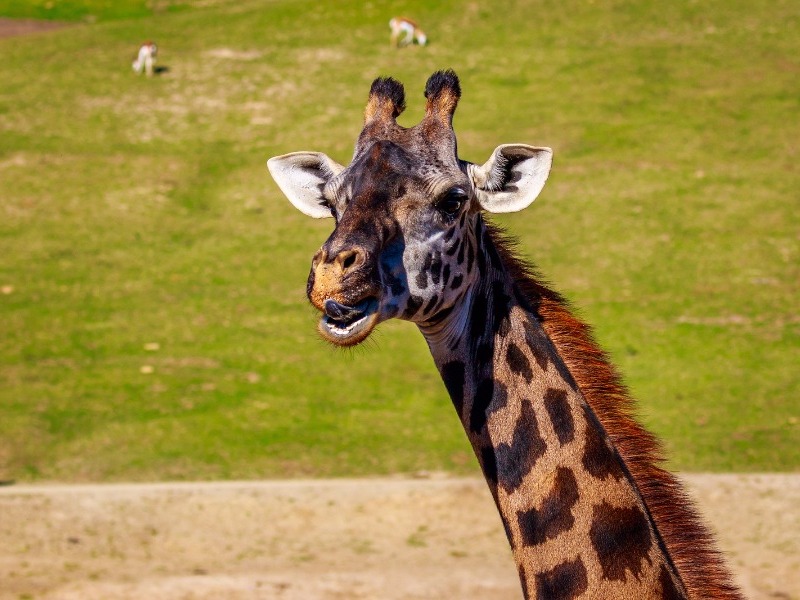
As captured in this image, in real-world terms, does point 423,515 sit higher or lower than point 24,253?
higher

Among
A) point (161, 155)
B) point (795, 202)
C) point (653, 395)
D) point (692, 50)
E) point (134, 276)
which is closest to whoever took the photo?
point (653, 395)

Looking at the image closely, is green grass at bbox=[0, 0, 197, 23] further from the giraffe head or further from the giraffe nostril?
the giraffe nostril

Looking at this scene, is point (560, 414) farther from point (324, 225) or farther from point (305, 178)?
point (324, 225)

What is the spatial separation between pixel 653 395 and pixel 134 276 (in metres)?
7.25

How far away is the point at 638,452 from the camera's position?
16.2ft

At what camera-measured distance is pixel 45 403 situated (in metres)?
13.2

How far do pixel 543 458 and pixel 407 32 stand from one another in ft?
68.3

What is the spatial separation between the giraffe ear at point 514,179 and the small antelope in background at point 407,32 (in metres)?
19.9

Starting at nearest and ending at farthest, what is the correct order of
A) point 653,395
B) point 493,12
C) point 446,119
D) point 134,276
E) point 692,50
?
point 446,119, point 653,395, point 134,276, point 692,50, point 493,12

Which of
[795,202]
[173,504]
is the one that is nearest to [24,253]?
[173,504]

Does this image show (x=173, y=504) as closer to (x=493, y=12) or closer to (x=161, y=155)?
(x=161, y=155)

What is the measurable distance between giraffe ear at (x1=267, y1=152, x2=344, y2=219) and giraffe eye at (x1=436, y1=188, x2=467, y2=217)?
0.74m

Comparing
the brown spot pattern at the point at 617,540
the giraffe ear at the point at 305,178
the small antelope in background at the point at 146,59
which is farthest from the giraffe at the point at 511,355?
the small antelope in background at the point at 146,59

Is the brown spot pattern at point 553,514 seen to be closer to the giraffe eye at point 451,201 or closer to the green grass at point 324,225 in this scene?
the giraffe eye at point 451,201
